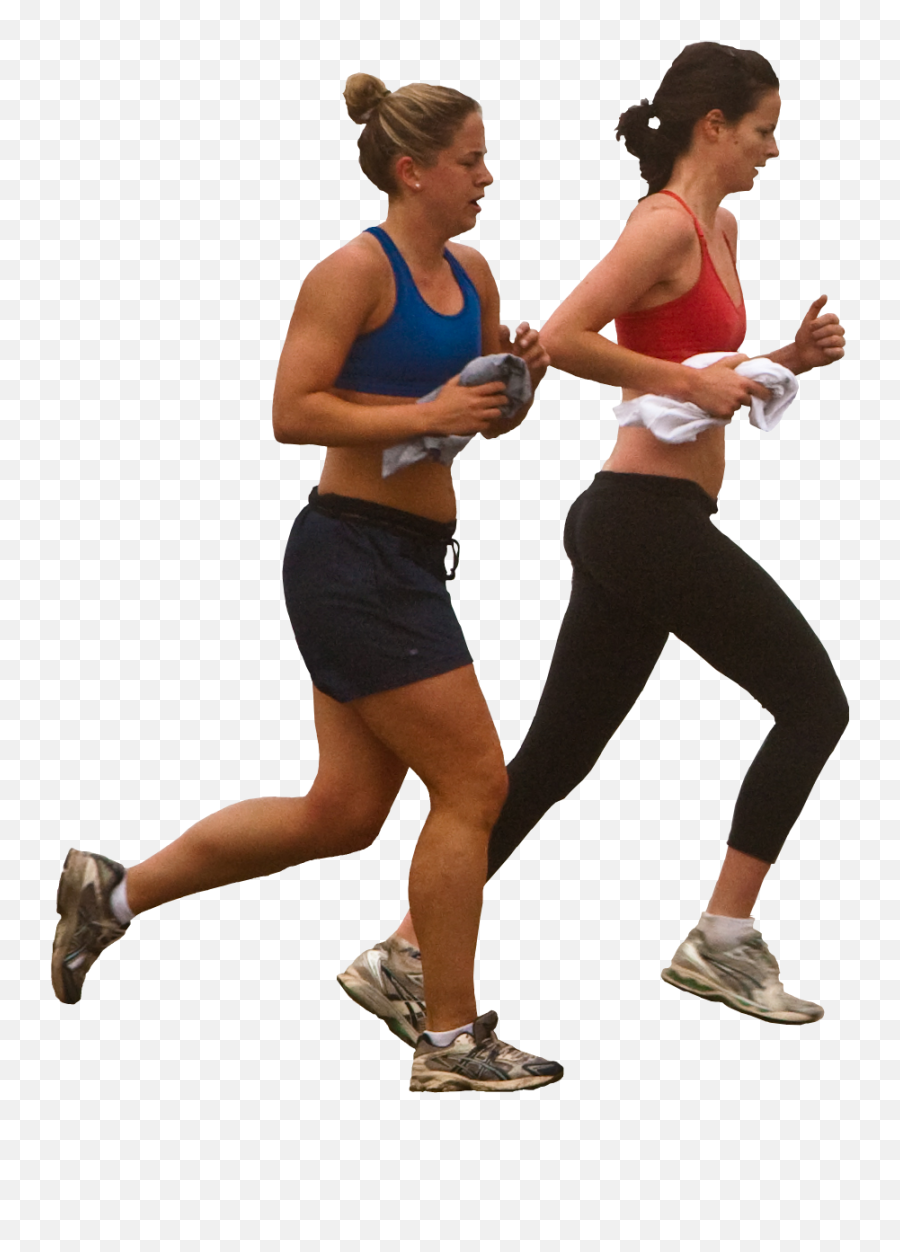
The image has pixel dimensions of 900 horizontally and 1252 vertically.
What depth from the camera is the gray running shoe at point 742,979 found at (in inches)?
230

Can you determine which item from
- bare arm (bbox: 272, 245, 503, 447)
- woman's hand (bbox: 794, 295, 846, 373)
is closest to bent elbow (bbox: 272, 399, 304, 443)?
bare arm (bbox: 272, 245, 503, 447)

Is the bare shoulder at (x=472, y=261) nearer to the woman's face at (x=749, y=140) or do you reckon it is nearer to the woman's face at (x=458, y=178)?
the woman's face at (x=458, y=178)

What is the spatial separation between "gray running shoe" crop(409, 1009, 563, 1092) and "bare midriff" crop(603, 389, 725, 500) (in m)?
1.45

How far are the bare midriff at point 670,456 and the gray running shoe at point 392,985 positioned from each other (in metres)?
1.37

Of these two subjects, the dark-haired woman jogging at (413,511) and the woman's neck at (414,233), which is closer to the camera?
the dark-haired woman jogging at (413,511)

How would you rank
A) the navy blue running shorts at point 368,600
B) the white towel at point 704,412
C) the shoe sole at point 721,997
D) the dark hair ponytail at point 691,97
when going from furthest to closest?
the shoe sole at point 721,997, the dark hair ponytail at point 691,97, the white towel at point 704,412, the navy blue running shorts at point 368,600

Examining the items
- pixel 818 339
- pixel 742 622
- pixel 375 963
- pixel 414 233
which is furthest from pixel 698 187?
pixel 375 963

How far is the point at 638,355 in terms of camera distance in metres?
5.59

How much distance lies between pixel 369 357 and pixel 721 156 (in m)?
1.15

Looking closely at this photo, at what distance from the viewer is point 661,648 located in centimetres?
594

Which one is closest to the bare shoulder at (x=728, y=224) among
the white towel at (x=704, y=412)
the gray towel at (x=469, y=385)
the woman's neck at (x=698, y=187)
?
the woman's neck at (x=698, y=187)

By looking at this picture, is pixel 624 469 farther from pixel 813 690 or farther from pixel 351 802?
pixel 351 802

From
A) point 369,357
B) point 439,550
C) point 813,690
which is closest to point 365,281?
point 369,357

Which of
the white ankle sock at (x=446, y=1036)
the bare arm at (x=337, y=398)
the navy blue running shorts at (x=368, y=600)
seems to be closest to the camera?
the bare arm at (x=337, y=398)
